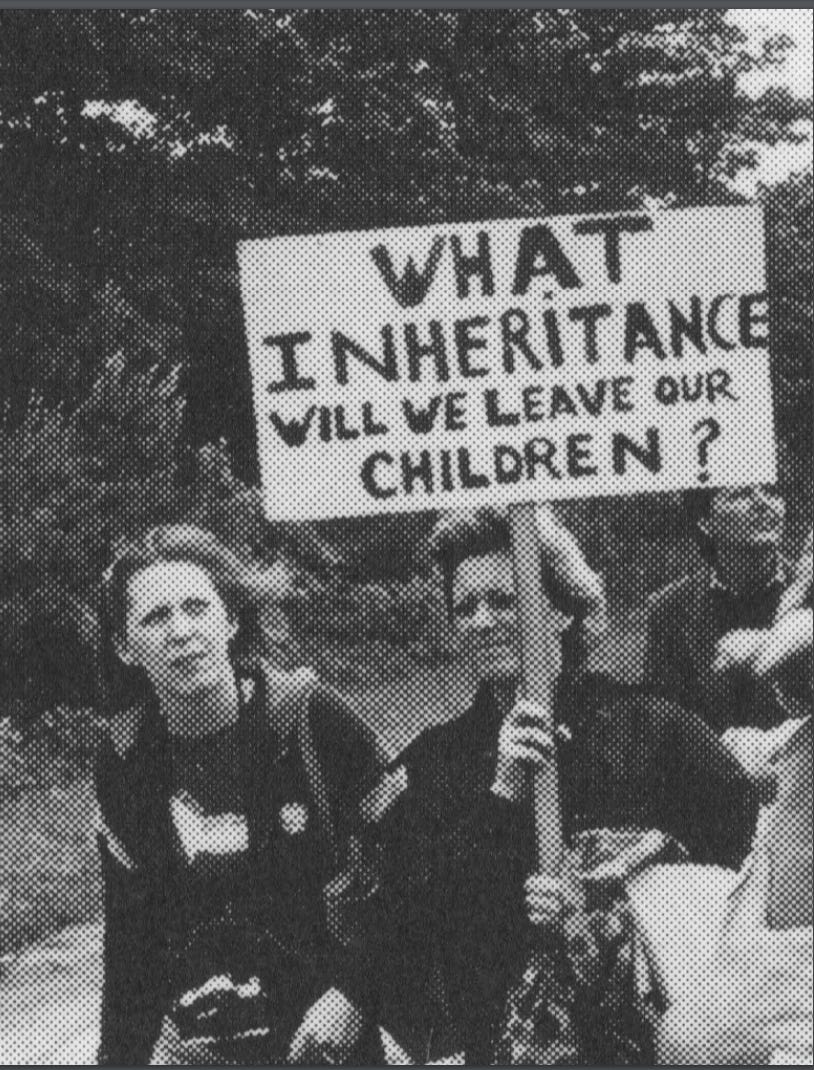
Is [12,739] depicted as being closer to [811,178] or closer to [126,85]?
[126,85]

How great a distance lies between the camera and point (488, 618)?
287 cm

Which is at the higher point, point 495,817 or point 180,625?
point 180,625

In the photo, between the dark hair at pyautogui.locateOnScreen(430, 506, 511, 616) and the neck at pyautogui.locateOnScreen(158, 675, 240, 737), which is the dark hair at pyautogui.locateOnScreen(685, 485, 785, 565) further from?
the neck at pyautogui.locateOnScreen(158, 675, 240, 737)

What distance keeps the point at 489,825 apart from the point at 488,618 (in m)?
0.35

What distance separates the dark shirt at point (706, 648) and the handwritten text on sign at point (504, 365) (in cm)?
55

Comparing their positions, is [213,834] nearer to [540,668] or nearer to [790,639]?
[540,668]

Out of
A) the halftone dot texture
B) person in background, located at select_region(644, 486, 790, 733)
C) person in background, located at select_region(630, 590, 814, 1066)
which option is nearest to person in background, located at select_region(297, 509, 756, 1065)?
person in background, located at select_region(630, 590, 814, 1066)

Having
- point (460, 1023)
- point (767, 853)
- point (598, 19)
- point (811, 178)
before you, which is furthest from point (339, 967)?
point (811, 178)

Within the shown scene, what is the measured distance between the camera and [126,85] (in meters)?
6.86

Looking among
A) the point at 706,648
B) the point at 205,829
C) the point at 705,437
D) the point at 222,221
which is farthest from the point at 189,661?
the point at 222,221

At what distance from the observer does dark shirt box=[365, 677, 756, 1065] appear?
283cm

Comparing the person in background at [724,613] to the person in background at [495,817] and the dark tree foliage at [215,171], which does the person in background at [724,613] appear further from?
the dark tree foliage at [215,171]

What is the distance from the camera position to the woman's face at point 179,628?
115 inches

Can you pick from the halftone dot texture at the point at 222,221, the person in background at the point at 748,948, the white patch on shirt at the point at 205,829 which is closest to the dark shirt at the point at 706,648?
the person in background at the point at 748,948
